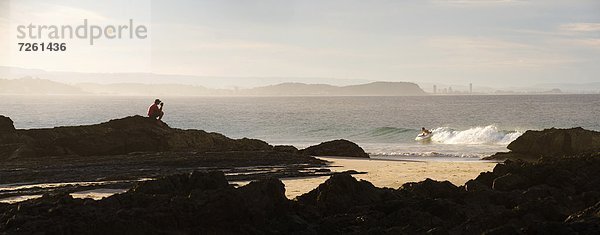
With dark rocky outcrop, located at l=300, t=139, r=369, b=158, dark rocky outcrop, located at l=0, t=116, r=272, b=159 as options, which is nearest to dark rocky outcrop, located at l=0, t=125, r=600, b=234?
dark rocky outcrop, located at l=0, t=116, r=272, b=159

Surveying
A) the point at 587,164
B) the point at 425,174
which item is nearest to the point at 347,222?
the point at 587,164

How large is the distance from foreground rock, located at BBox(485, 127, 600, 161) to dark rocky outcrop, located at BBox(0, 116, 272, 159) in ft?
38.1

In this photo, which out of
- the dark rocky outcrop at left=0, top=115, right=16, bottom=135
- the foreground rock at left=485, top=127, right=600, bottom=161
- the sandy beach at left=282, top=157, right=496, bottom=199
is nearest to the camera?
the sandy beach at left=282, top=157, right=496, bottom=199

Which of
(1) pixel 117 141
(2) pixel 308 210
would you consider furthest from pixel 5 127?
(2) pixel 308 210

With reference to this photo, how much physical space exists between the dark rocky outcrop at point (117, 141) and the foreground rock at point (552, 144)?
1163cm

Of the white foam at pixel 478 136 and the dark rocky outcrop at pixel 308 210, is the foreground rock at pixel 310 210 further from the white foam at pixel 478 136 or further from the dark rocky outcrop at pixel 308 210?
the white foam at pixel 478 136

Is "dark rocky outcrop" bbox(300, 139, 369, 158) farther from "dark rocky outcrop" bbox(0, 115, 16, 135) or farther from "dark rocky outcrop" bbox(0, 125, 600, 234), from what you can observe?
"dark rocky outcrop" bbox(0, 125, 600, 234)

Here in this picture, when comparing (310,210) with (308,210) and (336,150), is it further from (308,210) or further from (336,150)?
(336,150)

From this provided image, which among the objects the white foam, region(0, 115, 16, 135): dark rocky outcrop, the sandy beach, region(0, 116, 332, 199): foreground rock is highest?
region(0, 115, 16, 135): dark rocky outcrop

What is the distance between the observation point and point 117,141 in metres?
27.2

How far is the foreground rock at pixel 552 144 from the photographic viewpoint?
96.8 feet

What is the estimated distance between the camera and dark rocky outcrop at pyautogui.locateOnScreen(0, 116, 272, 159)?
26500mm

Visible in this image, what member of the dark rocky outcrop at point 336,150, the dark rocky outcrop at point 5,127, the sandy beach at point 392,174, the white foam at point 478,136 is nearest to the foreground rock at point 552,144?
the sandy beach at point 392,174

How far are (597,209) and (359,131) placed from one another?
6265 centimetres
